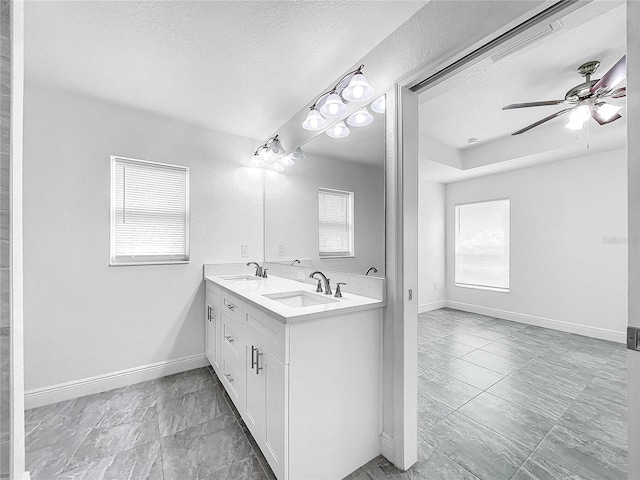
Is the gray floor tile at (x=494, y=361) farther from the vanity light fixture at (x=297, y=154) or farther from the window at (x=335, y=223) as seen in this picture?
the vanity light fixture at (x=297, y=154)

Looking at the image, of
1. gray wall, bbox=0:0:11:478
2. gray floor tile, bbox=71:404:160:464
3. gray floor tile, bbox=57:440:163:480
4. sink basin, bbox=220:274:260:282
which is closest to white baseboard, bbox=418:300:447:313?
sink basin, bbox=220:274:260:282

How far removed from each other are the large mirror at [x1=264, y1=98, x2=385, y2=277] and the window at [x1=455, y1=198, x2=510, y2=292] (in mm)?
3626

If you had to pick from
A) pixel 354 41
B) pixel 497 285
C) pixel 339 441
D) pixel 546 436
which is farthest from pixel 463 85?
pixel 497 285

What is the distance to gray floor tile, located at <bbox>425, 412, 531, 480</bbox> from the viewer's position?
1538mm

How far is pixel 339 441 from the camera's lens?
4.85ft

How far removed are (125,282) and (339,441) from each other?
7.39 feet

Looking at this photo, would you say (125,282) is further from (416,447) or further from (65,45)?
(416,447)

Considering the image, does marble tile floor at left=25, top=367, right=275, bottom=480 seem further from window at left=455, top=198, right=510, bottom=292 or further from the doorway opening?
window at left=455, top=198, right=510, bottom=292

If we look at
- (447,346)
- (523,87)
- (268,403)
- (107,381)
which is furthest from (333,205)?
(107,381)

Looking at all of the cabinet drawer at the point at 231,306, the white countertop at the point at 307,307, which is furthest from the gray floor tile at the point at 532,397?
the cabinet drawer at the point at 231,306

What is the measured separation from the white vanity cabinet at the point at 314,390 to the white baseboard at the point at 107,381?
1.31m

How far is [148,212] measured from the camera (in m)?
2.67

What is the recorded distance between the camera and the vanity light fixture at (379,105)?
5.74 feet

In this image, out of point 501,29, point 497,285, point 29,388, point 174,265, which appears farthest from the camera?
point 497,285
